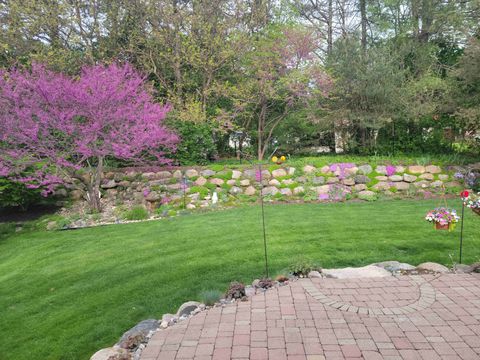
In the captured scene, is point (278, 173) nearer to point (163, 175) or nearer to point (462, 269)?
point (163, 175)

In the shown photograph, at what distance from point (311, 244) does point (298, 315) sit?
6.74ft

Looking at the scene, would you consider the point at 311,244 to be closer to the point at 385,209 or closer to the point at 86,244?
the point at 385,209

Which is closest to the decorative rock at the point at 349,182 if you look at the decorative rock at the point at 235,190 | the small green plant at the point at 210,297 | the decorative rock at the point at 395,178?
the decorative rock at the point at 395,178

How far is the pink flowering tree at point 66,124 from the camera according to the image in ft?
23.8

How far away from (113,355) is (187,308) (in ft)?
2.72

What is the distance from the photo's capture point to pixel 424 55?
39.6 feet

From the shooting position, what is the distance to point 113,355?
274 centimetres

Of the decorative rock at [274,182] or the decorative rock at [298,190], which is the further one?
the decorative rock at [274,182]

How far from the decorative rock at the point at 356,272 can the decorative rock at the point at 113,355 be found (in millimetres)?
2283

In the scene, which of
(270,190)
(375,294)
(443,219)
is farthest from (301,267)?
(270,190)

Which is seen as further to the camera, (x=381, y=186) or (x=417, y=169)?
(x=417, y=169)

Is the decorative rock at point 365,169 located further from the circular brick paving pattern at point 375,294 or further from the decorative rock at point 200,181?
the circular brick paving pattern at point 375,294

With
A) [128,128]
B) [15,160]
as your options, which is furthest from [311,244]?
[15,160]

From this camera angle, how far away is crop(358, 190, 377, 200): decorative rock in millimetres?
8445
